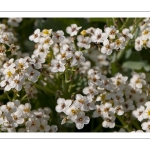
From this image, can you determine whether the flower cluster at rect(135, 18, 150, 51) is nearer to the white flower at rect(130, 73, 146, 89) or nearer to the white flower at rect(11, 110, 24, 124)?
the white flower at rect(130, 73, 146, 89)

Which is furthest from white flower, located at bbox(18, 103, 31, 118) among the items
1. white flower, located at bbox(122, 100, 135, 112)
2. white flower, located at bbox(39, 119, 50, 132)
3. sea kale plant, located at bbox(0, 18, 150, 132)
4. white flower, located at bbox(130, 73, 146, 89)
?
white flower, located at bbox(130, 73, 146, 89)

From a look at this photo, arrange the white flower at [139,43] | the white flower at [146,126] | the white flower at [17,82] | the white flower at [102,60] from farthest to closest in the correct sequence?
the white flower at [102,60] → the white flower at [139,43] → the white flower at [146,126] → the white flower at [17,82]

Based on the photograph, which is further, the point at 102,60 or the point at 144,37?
the point at 102,60

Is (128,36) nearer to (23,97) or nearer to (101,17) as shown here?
(101,17)

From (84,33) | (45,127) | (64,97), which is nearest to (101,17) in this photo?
(84,33)

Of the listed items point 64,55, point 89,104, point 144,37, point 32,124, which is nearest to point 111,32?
point 144,37

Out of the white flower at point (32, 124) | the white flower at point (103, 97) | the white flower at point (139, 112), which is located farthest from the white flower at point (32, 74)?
the white flower at point (139, 112)

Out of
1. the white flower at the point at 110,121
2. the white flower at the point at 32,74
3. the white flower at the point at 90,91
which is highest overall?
the white flower at the point at 32,74

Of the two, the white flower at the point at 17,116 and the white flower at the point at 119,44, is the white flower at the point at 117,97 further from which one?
the white flower at the point at 17,116

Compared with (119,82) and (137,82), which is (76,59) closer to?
(119,82)
